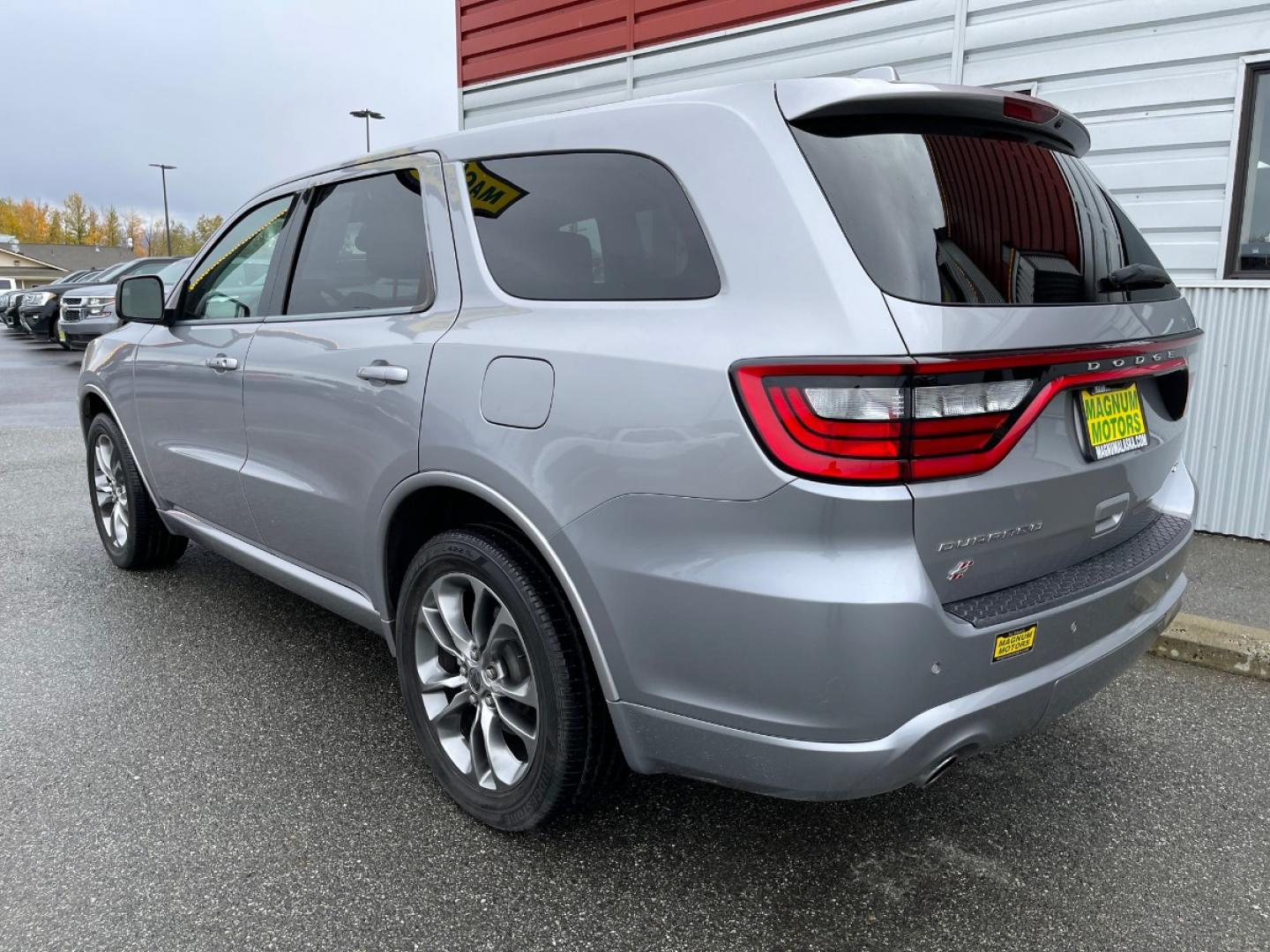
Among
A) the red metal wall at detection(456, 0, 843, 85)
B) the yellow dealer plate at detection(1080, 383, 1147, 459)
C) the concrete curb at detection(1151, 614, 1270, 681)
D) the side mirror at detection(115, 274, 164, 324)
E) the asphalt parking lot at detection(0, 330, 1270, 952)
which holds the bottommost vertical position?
the asphalt parking lot at detection(0, 330, 1270, 952)

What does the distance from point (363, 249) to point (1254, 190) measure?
462 cm

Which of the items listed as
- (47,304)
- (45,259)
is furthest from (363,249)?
(45,259)

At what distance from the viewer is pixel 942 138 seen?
7.02 ft

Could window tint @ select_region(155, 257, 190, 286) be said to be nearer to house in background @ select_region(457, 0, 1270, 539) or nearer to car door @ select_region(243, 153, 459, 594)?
house in background @ select_region(457, 0, 1270, 539)

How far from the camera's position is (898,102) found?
206 cm

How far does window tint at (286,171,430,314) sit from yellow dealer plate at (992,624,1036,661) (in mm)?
1723

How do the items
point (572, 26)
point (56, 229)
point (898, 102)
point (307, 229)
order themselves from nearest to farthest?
point (898, 102), point (307, 229), point (572, 26), point (56, 229)

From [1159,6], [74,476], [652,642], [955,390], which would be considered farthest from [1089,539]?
[74,476]

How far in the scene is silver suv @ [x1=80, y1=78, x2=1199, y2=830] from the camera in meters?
1.83

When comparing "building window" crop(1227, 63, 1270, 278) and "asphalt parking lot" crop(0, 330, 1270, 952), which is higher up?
"building window" crop(1227, 63, 1270, 278)

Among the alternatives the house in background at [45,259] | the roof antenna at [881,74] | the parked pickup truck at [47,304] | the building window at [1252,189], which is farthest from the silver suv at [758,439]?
the house in background at [45,259]

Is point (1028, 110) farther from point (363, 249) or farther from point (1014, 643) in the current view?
point (363, 249)

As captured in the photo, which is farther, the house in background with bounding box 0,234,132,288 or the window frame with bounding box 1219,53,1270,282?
the house in background with bounding box 0,234,132,288

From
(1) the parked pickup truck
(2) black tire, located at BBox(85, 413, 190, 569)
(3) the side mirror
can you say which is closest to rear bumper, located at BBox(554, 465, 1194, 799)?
(3) the side mirror
